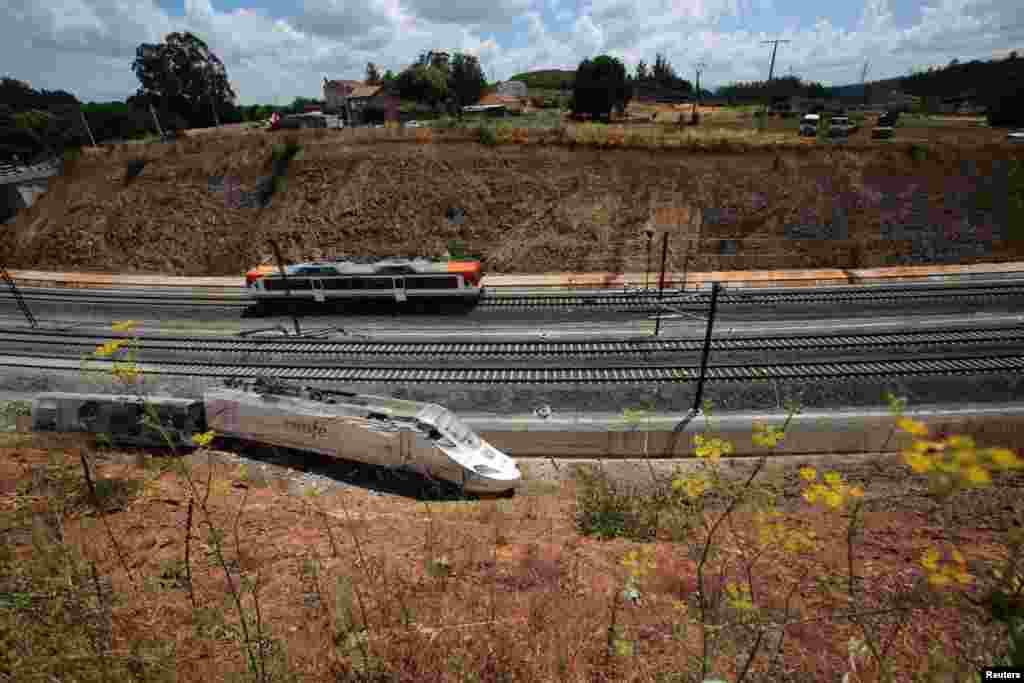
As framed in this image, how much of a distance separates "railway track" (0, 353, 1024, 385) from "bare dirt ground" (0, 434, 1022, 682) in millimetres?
Result: 7727

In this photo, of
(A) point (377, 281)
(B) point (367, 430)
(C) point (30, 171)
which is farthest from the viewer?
(C) point (30, 171)

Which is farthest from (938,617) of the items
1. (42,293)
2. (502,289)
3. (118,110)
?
(118,110)

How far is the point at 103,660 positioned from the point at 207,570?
305 centimetres

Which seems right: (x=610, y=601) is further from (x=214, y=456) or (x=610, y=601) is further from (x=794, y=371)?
(x=794, y=371)

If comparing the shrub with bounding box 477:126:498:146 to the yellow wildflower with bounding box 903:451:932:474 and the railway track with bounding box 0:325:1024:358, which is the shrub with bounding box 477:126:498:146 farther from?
the yellow wildflower with bounding box 903:451:932:474

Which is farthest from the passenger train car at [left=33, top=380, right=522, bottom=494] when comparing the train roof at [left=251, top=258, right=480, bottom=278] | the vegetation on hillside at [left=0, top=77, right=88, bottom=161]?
the vegetation on hillside at [left=0, top=77, right=88, bottom=161]

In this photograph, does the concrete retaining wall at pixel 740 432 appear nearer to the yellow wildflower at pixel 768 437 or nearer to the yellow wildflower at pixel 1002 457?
the yellow wildflower at pixel 768 437

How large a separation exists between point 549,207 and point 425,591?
1333 inches

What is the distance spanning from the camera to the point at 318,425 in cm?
1516

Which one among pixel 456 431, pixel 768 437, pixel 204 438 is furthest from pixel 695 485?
pixel 456 431

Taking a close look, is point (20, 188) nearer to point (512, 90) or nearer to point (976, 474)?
point (976, 474)

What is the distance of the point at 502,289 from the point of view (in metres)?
31.6

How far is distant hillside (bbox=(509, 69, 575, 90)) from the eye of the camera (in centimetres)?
16212

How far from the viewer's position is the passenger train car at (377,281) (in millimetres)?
26750
